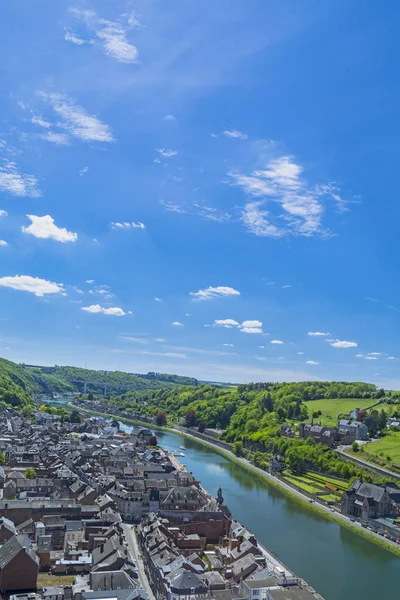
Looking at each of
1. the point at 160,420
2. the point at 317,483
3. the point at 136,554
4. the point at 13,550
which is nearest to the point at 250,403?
the point at 160,420

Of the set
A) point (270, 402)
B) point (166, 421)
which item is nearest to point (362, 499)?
point (270, 402)

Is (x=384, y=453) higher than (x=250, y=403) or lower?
lower

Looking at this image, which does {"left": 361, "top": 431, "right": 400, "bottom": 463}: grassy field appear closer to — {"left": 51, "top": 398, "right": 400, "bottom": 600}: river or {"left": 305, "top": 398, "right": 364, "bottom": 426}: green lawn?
{"left": 51, "top": 398, "right": 400, "bottom": 600}: river

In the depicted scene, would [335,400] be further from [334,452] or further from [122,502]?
[122,502]

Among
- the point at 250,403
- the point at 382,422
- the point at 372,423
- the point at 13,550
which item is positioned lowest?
the point at 13,550

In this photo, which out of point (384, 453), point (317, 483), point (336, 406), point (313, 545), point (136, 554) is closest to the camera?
point (136, 554)

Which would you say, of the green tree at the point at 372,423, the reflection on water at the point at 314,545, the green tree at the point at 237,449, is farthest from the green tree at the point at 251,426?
the reflection on water at the point at 314,545

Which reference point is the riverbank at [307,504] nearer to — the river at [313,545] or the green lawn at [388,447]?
the river at [313,545]

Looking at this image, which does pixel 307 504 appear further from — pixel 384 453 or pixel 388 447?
pixel 388 447
